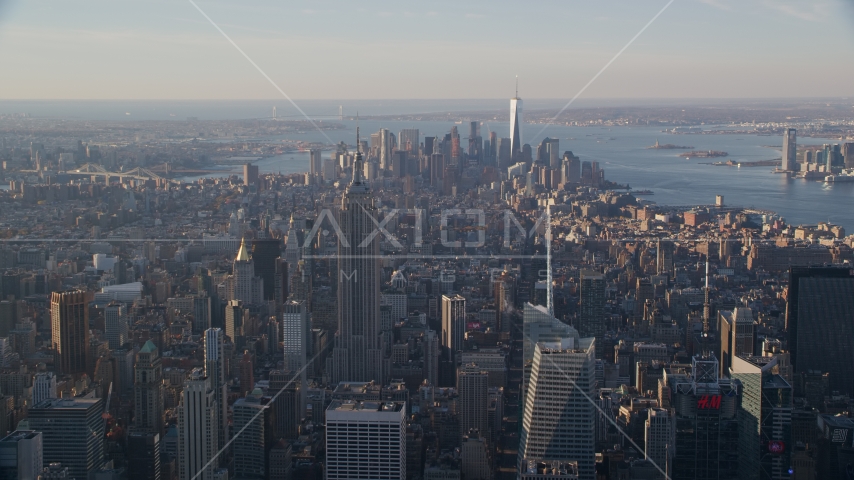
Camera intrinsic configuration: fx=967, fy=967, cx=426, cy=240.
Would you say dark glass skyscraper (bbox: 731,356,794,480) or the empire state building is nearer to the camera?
dark glass skyscraper (bbox: 731,356,794,480)

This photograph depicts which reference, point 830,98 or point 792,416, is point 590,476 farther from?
point 830,98

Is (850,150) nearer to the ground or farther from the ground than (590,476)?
farther from the ground

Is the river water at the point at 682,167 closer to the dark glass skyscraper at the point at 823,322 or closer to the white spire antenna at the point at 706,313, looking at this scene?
the dark glass skyscraper at the point at 823,322

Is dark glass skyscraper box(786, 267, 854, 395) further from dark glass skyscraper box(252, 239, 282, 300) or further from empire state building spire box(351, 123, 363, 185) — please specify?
dark glass skyscraper box(252, 239, 282, 300)

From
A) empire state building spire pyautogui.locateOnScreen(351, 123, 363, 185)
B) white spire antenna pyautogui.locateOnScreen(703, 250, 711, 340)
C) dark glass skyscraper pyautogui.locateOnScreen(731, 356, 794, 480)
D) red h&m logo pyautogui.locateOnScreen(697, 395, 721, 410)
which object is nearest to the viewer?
dark glass skyscraper pyautogui.locateOnScreen(731, 356, 794, 480)

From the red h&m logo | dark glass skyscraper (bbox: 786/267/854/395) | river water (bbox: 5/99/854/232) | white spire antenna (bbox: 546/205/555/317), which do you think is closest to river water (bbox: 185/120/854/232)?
river water (bbox: 5/99/854/232)

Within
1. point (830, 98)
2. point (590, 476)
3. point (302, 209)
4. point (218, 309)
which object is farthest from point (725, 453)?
point (302, 209)

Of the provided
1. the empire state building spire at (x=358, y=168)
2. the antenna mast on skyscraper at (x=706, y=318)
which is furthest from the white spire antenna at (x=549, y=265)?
the empire state building spire at (x=358, y=168)
